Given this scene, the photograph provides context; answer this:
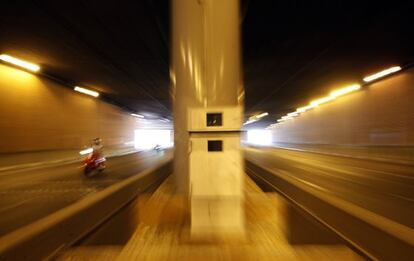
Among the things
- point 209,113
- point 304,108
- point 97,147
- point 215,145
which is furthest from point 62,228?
point 304,108

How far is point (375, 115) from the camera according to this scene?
2448 cm

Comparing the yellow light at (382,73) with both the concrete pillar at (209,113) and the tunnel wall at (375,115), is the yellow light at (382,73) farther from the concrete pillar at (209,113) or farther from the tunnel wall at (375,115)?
the concrete pillar at (209,113)

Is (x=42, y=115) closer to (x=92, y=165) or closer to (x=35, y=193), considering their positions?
(x=92, y=165)

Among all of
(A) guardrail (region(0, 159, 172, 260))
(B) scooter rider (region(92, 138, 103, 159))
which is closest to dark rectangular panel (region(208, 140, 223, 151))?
(A) guardrail (region(0, 159, 172, 260))

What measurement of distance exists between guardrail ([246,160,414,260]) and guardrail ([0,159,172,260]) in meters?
4.16

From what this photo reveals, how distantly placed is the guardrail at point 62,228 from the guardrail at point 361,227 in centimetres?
416

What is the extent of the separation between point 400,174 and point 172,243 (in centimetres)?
1479

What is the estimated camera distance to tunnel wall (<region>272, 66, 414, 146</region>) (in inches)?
818

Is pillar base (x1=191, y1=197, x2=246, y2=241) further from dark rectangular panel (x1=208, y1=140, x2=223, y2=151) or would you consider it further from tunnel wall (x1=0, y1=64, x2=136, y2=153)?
tunnel wall (x1=0, y1=64, x2=136, y2=153)

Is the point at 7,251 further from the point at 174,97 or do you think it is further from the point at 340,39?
the point at 340,39

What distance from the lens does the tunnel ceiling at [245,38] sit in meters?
12.8

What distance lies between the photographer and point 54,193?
11016mm

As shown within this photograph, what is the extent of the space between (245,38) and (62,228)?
12940 millimetres

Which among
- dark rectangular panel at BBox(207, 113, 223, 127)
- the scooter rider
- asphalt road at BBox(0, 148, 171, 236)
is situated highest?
dark rectangular panel at BBox(207, 113, 223, 127)
